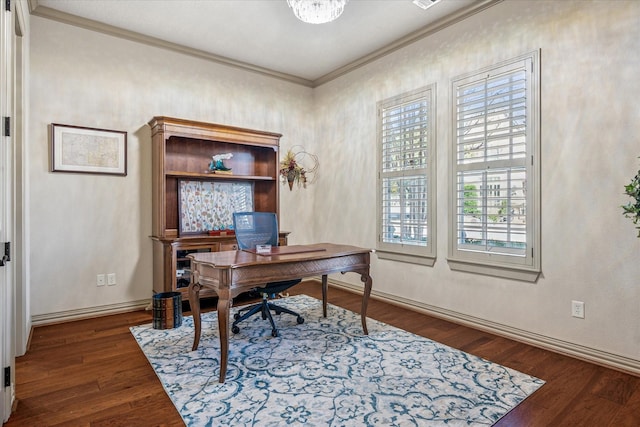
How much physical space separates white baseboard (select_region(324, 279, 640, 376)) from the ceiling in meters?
2.88

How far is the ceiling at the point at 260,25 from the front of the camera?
3.40m

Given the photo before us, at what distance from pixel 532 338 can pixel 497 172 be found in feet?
4.65

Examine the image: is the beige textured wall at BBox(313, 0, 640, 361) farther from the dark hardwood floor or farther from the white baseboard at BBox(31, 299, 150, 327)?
the white baseboard at BBox(31, 299, 150, 327)

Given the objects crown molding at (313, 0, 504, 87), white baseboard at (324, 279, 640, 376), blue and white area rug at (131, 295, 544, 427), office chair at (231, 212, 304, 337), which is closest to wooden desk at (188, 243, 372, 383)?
blue and white area rug at (131, 295, 544, 427)

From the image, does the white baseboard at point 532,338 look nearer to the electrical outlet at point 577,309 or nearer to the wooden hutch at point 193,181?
the electrical outlet at point 577,309

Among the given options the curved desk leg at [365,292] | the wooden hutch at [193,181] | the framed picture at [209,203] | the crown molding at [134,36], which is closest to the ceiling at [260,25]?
the crown molding at [134,36]

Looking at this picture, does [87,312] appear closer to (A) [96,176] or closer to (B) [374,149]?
(A) [96,176]

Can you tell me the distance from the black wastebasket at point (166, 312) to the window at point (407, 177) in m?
2.32

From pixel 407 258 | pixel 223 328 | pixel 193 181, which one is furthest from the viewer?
pixel 193 181

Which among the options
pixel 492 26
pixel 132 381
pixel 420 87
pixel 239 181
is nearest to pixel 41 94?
pixel 239 181

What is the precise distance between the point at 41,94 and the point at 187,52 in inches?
61.8

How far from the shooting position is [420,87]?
3.92 m

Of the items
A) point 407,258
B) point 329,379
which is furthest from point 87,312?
point 407,258

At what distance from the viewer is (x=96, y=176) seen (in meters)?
3.74
